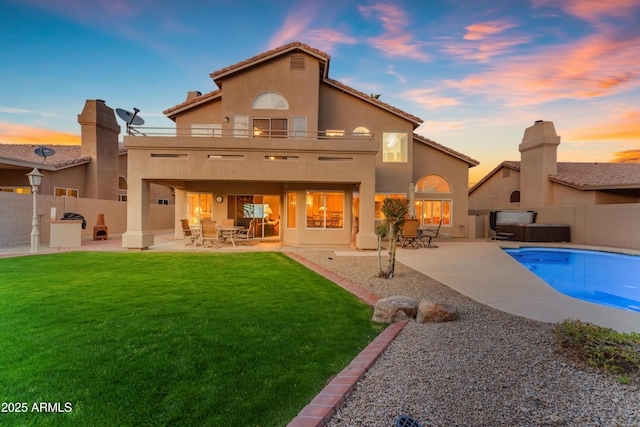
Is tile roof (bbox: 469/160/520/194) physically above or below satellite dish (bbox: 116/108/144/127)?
below

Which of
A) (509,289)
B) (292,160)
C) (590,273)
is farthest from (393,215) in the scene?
(590,273)

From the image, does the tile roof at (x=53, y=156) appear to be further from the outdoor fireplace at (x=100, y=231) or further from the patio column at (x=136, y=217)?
the patio column at (x=136, y=217)

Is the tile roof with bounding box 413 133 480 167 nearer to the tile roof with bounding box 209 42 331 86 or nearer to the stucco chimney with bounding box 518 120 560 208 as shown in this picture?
the stucco chimney with bounding box 518 120 560 208

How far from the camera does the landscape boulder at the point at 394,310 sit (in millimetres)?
4773

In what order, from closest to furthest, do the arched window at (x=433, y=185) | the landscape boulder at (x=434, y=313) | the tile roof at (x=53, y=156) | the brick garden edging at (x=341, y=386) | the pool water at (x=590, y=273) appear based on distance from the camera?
the brick garden edging at (x=341, y=386) → the landscape boulder at (x=434, y=313) → the pool water at (x=590, y=273) → the tile roof at (x=53, y=156) → the arched window at (x=433, y=185)

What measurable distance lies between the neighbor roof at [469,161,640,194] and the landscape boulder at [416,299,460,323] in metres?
18.8

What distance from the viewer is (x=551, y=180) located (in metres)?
19.7

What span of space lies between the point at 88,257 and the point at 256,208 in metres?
8.25

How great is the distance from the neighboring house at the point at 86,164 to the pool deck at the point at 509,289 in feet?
68.5

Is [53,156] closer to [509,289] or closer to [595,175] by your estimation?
[509,289]

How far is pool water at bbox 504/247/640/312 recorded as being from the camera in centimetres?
750

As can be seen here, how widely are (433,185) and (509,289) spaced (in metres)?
12.5

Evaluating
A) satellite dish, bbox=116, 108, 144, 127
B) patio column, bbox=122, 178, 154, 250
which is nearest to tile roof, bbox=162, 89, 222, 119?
satellite dish, bbox=116, 108, 144, 127

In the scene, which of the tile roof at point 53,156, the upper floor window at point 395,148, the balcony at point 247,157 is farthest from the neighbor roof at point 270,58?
the tile roof at point 53,156
